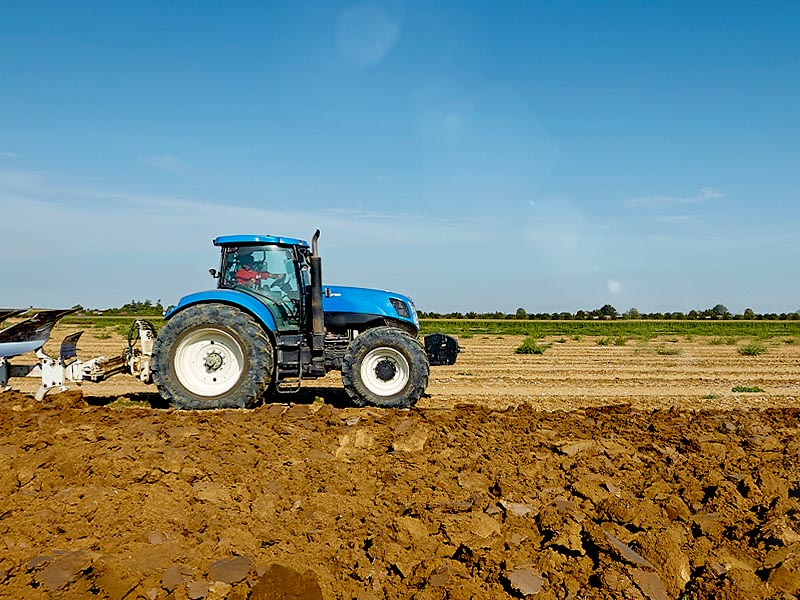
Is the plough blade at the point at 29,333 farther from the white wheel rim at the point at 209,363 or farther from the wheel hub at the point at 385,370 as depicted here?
the wheel hub at the point at 385,370

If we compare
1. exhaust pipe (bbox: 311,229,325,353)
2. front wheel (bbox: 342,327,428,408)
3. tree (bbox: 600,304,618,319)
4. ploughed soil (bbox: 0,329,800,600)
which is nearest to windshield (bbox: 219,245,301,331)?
exhaust pipe (bbox: 311,229,325,353)

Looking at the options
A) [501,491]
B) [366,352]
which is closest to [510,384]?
[366,352]

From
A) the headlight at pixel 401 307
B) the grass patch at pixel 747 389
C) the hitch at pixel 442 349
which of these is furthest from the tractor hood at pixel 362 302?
the grass patch at pixel 747 389

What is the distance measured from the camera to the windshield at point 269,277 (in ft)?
31.7

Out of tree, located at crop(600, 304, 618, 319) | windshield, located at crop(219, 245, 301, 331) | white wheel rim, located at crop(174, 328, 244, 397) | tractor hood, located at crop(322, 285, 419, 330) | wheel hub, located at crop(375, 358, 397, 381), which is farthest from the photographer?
tree, located at crop(600, 304, 618, 319)

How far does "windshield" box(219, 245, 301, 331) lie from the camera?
965cm

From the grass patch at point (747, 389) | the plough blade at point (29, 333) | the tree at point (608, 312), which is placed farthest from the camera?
the tree at point (608, 312)

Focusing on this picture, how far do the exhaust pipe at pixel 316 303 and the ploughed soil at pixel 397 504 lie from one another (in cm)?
116

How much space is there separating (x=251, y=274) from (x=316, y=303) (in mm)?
1132

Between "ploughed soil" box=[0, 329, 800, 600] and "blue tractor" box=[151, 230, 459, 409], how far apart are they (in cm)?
63

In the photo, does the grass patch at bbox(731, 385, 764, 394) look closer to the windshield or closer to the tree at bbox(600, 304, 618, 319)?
the windshield

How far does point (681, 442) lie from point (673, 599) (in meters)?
3.46

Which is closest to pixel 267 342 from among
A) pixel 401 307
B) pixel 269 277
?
pixel 269 277

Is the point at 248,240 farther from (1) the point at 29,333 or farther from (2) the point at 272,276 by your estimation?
(1) the point at 29,333
